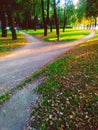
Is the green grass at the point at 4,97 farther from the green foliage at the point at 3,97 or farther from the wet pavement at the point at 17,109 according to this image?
the wet pavement at the point at 17,109

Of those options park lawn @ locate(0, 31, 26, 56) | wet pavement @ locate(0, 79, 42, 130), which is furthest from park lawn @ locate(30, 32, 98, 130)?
park lawn @ locate(0, 31, 26, 56)

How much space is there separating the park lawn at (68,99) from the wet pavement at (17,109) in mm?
280

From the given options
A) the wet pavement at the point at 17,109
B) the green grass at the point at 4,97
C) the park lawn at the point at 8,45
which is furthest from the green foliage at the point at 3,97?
the park lawn at the point at 8,45

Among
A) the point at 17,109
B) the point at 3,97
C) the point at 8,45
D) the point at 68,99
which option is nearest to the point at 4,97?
the point at 3,97

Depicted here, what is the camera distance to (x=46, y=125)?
7555mm

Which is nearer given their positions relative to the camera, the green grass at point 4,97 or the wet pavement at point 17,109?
the wet pavement at point 17,109

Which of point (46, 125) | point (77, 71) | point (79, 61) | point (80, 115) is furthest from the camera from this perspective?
point (79, 61)

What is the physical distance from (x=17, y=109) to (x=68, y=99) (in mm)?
1790

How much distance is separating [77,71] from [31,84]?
2.68 meters

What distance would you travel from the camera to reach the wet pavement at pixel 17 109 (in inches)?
301

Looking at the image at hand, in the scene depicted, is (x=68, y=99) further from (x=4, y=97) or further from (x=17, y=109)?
(x=4, y=97)

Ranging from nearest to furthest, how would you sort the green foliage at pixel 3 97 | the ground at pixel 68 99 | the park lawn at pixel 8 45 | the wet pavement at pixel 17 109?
the wet pavement at pixel 17 109, the ground at pixel 68 99, the green foliage at pixel 3 97, the park lawn at pixel 8 45

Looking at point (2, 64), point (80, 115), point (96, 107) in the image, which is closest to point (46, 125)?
point (80, 115)

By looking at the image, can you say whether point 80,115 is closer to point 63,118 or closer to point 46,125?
point 63,118
